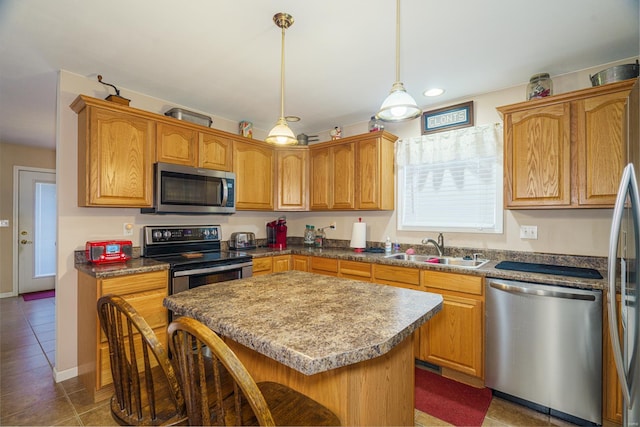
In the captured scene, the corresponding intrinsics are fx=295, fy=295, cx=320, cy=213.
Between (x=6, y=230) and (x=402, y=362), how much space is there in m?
6.18

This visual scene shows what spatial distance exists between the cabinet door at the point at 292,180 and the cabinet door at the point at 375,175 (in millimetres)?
766

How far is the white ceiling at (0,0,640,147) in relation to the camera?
5.52 feet

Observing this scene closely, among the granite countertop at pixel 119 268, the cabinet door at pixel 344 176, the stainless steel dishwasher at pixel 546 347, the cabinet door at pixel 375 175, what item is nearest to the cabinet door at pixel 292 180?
the cabinet door at pixel 344 176

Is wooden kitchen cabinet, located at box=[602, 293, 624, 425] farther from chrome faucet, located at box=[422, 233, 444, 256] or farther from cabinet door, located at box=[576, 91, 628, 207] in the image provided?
chrome faucet, located at box=[422, 233, 444, 256]

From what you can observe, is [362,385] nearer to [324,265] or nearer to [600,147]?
[324,265]

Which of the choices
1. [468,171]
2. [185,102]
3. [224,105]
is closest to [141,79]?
[185,102]

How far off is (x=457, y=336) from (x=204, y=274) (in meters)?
2.11

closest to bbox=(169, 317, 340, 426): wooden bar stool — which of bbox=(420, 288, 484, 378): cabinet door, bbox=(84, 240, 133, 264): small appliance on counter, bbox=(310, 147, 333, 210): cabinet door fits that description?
bbox=(420, 288, 484, 378): cabinet door

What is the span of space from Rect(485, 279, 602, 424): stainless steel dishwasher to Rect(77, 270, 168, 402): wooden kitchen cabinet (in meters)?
2.46

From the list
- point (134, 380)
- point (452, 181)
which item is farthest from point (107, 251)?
point (452, 181)

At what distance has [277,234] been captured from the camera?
3779 mm

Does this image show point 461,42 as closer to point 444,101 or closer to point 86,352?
point 444,101

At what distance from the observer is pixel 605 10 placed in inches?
65.7

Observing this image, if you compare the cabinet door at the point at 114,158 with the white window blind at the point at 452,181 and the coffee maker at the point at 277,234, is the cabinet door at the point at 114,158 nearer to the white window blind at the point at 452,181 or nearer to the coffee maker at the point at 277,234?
the coffee maker at the point at 277,234
